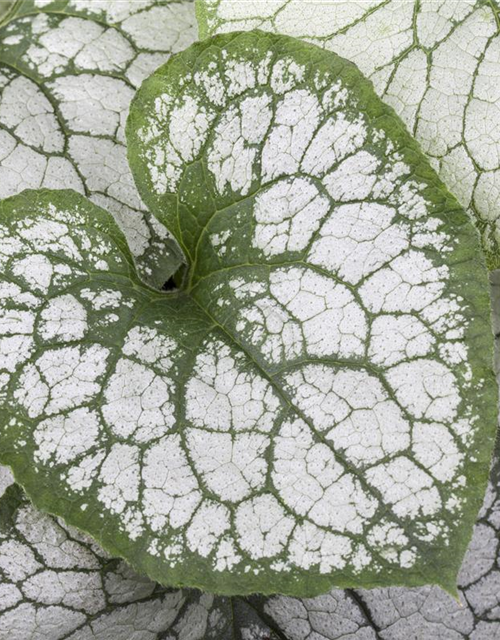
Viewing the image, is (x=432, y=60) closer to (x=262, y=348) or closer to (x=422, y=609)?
(x=262, y=348)

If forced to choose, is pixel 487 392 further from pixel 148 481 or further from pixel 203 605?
pixel 203 605

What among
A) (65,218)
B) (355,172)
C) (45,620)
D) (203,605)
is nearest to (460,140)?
(355,172)

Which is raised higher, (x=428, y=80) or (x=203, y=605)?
(x=428, y=80)

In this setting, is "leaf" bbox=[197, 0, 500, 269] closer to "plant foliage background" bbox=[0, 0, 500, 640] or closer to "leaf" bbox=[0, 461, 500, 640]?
"plant foliage background" bbox=[0, 0, 500, 640]

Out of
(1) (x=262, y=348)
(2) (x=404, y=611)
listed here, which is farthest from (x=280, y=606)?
(1) (x=262, y=348)

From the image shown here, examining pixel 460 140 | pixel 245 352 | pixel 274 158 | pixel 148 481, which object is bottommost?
pixel 148 481

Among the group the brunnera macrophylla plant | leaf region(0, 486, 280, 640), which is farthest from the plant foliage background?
the brunnera macrophylla plant
